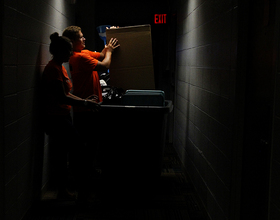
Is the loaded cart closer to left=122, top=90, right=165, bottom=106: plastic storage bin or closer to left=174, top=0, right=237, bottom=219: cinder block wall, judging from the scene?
left=122, top=90, right=165, bottom=106: plastic storage bin

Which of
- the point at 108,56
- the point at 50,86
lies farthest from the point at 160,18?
the point at 50,86

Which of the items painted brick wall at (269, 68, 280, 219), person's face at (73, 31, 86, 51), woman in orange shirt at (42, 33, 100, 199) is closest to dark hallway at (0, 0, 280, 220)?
painted brick wall at (269, 68, 280, 219)

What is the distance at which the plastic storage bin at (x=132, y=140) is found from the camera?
285cm

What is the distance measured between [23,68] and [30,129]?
0.49 meters

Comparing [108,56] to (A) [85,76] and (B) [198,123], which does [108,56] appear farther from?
(B) [198,123]

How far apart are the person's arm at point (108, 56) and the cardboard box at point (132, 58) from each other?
0.16 ft

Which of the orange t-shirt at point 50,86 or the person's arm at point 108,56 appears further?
the person's arm at point 108,56

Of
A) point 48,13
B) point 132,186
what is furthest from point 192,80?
point 48,13

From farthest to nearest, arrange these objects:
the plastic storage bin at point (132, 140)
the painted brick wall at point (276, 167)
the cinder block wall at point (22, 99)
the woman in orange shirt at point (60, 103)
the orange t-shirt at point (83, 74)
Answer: the orange t-shirt at point (83, 74), the plastic storage bin at point (132, 140), the woman in orange shirt at point (60, 103), the cinder block wall at point (22, 99), the painted brick wall at point (276, 167)

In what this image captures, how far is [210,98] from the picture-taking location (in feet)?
8.46

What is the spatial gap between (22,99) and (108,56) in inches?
39.0

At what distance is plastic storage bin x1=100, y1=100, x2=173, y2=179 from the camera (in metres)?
2.85

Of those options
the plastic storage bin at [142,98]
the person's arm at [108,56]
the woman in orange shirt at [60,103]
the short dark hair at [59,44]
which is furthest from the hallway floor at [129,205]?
the short dark hair at [59,44]

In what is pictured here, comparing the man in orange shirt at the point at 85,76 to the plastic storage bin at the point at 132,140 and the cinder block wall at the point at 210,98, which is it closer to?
the plastic storage bin at the point at 132,140
